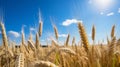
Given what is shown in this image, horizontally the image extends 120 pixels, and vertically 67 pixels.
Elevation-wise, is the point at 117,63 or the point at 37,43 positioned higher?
the point at 37,43

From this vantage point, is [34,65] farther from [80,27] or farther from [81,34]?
[80,27]

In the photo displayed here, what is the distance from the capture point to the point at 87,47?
1560mm

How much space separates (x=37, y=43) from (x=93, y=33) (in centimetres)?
143

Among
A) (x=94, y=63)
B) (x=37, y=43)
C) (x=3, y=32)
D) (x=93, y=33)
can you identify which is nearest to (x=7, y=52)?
(x=3, y=32)

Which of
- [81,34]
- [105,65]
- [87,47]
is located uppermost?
[81,34]

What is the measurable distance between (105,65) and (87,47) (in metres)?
0.41

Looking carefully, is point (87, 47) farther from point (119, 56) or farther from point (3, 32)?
point (3, 32)

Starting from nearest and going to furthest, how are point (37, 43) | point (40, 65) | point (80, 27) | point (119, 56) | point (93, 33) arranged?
1. point (40, 65)
2. point (80, 27)
3. point (119, 56)
4. point (93, 33)
5. point (37, 43)

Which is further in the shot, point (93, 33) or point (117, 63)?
point (93, 33)

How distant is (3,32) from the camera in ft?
9.77

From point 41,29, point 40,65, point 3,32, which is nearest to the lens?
point 40,65

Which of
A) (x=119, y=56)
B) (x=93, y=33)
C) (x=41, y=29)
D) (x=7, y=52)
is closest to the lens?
(x=119, y=56)

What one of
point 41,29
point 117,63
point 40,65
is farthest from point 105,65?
point 41,29

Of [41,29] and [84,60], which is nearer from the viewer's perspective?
[84,60]
